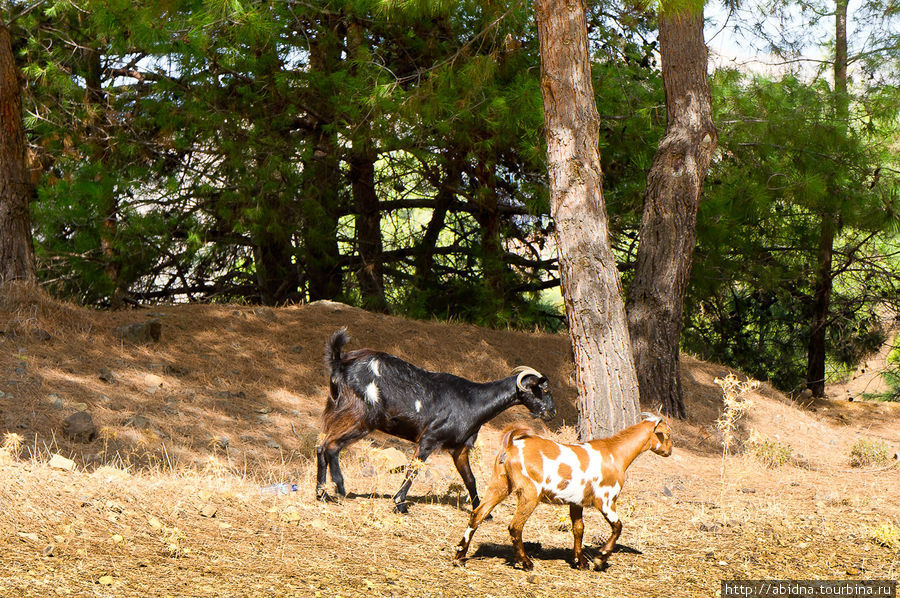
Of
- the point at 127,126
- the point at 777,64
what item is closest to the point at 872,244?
the point at 777,64

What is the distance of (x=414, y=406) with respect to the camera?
20.6 ft

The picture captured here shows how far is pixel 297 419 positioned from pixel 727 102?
24.7 feet

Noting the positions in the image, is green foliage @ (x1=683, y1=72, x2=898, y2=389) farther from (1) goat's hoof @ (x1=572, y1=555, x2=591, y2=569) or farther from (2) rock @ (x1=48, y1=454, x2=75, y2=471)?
(2) rock @ (x1=48, y1=454, x2=75, y2=471)

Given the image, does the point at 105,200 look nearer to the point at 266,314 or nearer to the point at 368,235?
the point at 266,314

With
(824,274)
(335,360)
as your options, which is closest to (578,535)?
(335,360)

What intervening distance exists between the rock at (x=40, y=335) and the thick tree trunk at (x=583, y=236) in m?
6.07

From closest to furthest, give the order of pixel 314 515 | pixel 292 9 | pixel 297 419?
pixel 314 515 < pixel 297 419 < pixel 292 9

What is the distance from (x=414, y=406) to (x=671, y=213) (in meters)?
5.32

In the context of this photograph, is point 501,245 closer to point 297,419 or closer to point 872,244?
point 297,419

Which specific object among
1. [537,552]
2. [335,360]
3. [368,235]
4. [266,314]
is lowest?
[537,552]

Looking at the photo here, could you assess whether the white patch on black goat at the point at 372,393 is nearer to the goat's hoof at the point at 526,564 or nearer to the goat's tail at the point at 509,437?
the goat's tail at the point at 509,437

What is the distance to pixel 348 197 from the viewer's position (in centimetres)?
1483

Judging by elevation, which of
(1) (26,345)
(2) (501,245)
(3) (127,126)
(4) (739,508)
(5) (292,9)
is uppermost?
(5) (292,9)

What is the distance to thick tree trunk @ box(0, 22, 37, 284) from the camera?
10.5m
